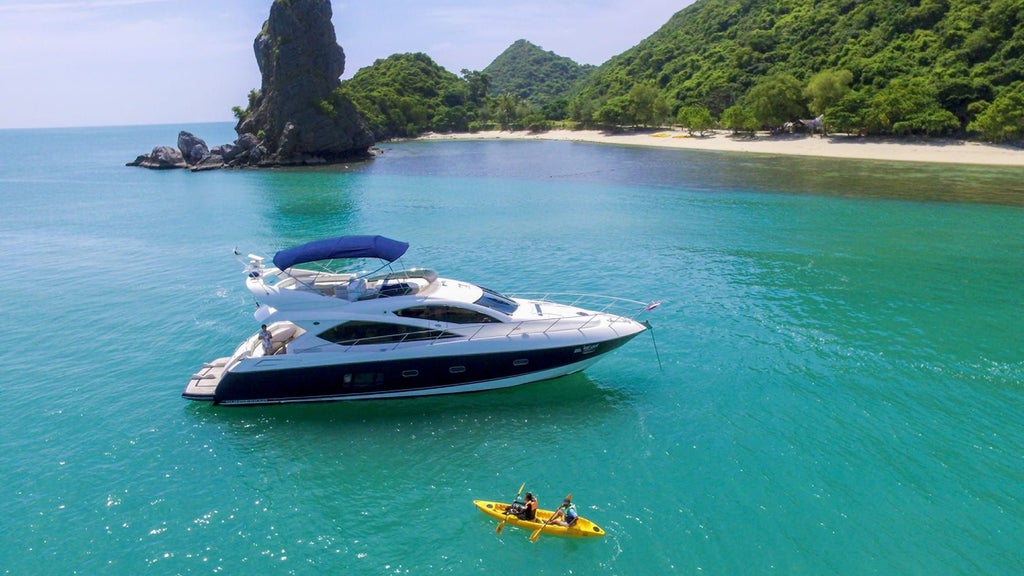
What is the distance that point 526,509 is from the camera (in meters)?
14.8

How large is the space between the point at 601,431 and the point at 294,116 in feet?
344

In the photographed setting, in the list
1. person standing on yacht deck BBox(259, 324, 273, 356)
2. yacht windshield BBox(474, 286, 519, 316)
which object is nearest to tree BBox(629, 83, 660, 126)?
yacht windshield BBox(474, 286, 519, 316)

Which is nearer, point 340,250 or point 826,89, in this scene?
point 340,250

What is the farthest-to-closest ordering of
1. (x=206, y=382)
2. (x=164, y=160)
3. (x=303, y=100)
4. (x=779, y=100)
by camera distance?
(x=303, y=100) → (x=164, y=160) → (x=779, y=100) → (x=206, y=382)

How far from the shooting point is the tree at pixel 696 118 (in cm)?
12031

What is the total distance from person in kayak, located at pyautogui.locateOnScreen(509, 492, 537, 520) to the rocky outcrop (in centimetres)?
10406

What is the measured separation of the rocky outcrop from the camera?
352ft

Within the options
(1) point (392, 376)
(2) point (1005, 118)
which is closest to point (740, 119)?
(2) point (1005, 118)

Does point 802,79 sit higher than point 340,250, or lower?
higher

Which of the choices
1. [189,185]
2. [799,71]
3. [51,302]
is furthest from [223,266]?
[799,71]

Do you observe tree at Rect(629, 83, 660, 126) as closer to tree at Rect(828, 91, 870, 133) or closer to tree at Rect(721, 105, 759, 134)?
tree at Rect(721, 105, 759, 134)

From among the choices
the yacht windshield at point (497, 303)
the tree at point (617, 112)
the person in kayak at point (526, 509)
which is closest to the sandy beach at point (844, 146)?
the tree at point (617, 112)

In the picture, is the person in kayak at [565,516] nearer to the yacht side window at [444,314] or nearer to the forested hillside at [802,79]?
the yacht side window at [444,314]

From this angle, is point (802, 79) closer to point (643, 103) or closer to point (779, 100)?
point (779, 100)
